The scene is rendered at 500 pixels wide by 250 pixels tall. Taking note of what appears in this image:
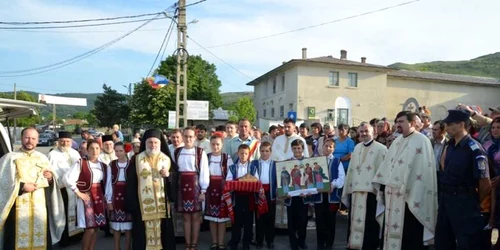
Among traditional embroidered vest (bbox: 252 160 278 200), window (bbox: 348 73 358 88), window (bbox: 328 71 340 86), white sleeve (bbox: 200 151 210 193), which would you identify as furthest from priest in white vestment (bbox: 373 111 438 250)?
window (bbox: 348 73 358 88)

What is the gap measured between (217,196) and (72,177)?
2207 millimetres

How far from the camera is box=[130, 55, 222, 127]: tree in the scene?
37625 mm

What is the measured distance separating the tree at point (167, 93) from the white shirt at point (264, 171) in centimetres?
2562

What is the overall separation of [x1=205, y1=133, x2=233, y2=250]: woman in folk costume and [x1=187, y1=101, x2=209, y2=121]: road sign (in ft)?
52.2

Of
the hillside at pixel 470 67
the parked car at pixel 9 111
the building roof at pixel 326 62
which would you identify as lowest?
the parked car at pixel 9 111

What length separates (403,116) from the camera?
603cm

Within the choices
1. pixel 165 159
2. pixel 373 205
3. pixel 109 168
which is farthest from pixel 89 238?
pixel 373 205

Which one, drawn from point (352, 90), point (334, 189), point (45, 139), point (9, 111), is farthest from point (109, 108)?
point (334, 189)

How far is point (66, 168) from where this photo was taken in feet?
23.7

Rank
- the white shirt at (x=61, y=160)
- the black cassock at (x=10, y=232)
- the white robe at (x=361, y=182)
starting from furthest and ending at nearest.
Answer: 1. the white shirt at (x=61, y=160)
2. the white robe at (x=361, y=182)
3. the black cassock at (x=10, y=232)

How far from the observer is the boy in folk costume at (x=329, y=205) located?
6.94 m

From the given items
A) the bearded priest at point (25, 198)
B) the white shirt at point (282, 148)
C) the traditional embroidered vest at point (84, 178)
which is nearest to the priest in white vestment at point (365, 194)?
the white shirt at point (282, 148)

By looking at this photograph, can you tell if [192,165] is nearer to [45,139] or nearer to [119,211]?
[119,211]

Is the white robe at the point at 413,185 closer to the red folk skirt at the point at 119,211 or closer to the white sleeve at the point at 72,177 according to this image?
the red folk skirt at the point at 119,211
